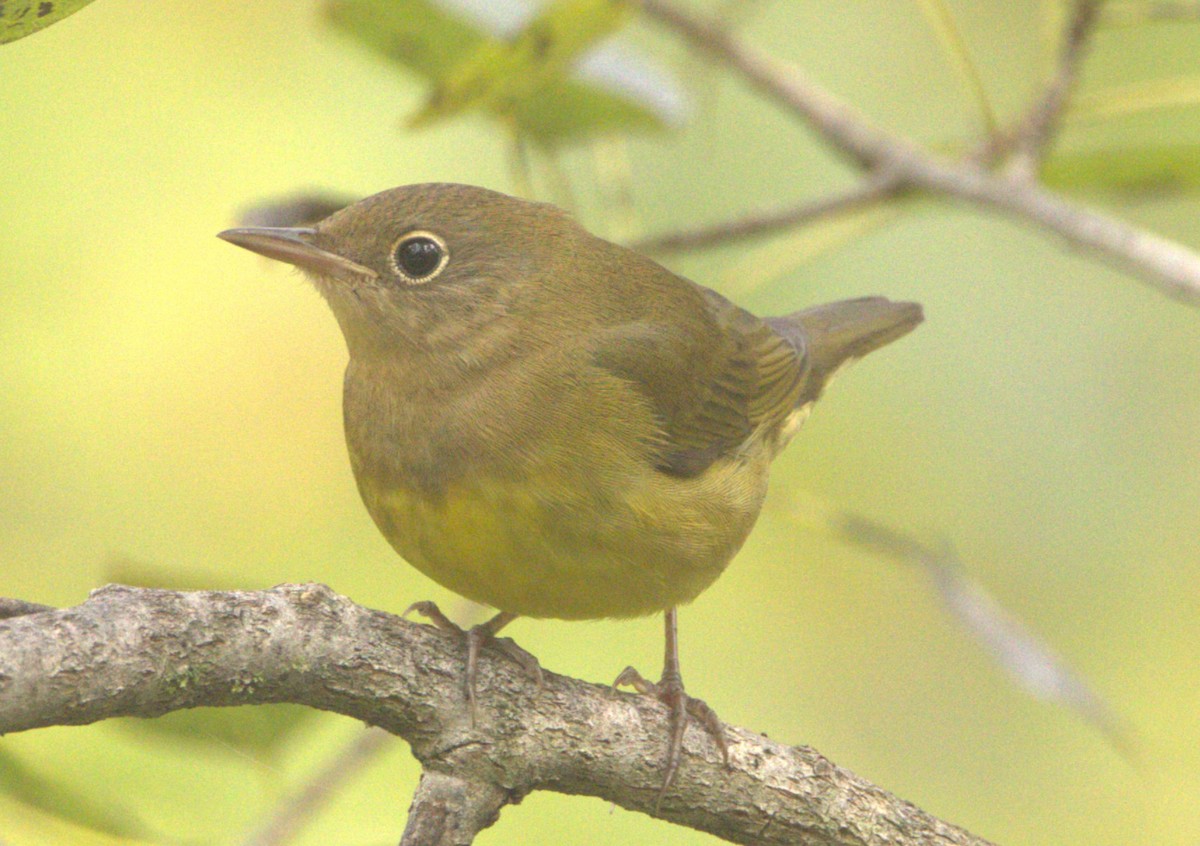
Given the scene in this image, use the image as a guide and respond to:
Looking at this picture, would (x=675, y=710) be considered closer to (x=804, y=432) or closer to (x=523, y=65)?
(x=523, y=65)

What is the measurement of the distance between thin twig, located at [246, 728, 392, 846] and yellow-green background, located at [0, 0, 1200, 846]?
9.31 feet

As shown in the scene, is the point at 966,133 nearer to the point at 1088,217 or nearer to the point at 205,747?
the point at 1088,217

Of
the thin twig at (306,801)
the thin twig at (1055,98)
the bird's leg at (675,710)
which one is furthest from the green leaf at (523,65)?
the thin twig at (306,801)

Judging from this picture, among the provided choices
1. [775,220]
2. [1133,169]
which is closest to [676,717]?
[775,220]

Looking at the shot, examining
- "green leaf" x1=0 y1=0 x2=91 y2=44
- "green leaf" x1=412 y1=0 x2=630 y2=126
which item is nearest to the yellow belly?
"green leaf" x1=412 y1=0 x2=630 y2=126

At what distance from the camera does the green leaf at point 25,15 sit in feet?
8.11

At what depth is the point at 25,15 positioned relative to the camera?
248 centimetres

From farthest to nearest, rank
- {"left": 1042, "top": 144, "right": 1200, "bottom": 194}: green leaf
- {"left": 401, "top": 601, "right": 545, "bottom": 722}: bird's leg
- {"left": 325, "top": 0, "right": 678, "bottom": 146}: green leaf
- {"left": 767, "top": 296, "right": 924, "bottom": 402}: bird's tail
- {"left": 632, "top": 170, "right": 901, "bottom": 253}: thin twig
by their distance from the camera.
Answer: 1. {"left": 767, "top": 296, "right": 924, "bottom": 402}: bird's tail
2. {"left": 632, "top": 170, "right": 901, "bottom": 253}: thin twig
3. {"left": 1042, "top": 144, "right": 1200, "bottom": 194}: green leaf
4. {"left": 325, "top": 0, "right": 678, "bottom": 146}: green leaf
5. {"left": 401, "top": 601, "right": 545, "bottom": 722}: bird's leg

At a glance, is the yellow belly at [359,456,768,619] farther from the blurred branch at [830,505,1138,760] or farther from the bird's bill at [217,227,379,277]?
the blurred branch at [830,505,1138,760]

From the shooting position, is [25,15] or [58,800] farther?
[58,800]

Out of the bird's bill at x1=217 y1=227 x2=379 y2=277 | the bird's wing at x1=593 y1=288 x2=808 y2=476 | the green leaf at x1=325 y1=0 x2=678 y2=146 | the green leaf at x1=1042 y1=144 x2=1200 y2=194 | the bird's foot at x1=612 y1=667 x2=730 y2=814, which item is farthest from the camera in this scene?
the green leaf at x1=1042 y1=144 x2=1200 y2=194

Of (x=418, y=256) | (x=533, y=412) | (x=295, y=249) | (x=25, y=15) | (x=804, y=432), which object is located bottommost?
(x=25, y=15)

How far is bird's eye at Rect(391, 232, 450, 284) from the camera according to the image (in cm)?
448

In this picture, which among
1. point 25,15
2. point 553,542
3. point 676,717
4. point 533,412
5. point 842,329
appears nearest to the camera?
point 25,15
